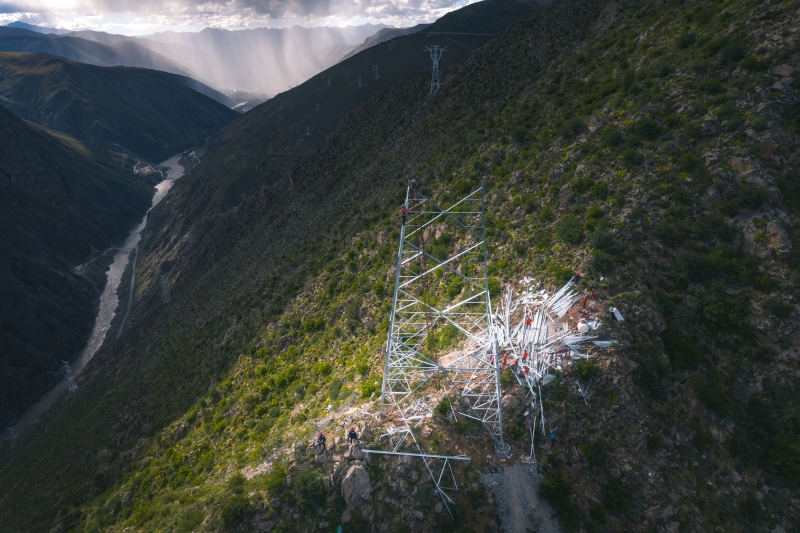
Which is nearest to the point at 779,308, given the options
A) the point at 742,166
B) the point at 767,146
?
the point at 742,166

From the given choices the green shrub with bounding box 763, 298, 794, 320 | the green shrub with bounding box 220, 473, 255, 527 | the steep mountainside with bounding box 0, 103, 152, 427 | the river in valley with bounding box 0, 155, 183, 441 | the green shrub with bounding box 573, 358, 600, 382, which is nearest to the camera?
the green shrub with bounding box 220, 473, 255, 527

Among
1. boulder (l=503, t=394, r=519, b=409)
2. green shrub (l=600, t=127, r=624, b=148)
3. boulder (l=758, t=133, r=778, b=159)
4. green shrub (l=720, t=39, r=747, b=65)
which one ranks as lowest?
boulder (l=503, t=394, r=519, b=409)

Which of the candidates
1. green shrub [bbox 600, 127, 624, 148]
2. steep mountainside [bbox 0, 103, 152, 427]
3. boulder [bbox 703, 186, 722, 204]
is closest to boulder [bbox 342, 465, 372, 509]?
Answer: boulder [bbox 703, 186, 722, 204]

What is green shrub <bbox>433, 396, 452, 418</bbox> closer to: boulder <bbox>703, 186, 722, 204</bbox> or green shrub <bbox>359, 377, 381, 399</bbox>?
green shrub <bbox>359, 377, 381, 399</bbox>


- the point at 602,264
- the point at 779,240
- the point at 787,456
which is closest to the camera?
the point at 787,456

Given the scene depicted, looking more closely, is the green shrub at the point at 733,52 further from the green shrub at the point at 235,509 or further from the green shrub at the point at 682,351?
the green shrub at the point at 235,509

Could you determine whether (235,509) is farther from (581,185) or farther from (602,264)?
(581,185)

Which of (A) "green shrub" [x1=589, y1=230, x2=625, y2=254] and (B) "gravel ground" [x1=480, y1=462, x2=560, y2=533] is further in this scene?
(A) "green shrub" [x1=589, y1=230, x2=625, y2=254]
